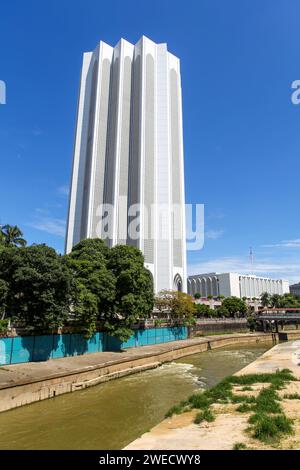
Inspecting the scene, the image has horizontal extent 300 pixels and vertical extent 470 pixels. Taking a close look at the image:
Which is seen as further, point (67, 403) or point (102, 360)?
point (102, 360)

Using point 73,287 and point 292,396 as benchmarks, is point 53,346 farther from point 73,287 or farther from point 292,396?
point 292,396

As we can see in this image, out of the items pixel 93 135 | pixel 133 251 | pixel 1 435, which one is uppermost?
pixel 93 135

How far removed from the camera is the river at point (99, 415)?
41.3 ft

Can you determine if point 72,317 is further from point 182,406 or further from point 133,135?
point 133,135

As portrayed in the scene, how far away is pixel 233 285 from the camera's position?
15712 centimetres

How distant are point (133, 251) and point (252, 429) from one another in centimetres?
2943

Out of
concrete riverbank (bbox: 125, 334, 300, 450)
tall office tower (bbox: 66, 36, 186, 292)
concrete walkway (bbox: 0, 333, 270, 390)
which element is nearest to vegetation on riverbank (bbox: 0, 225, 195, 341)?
concrete walkway (bbox: 0, 333, 270, 390)

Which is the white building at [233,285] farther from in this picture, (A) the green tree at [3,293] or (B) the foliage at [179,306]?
(A) the green tree at [3,293]

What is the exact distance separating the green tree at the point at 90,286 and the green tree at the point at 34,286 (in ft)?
6.62

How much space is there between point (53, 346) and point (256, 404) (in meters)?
18.1

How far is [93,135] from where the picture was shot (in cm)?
8906

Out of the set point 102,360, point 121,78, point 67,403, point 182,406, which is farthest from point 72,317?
point 121,78

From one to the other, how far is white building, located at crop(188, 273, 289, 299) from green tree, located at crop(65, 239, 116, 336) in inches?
5094

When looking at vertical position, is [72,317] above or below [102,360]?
above
